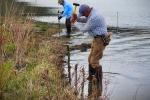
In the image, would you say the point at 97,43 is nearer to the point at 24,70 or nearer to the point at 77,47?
the point at 24,70

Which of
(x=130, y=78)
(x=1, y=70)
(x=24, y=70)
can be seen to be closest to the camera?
(x=1, y=70)

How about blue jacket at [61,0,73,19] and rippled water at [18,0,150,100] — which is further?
blue jacket at [61,0,73,19]

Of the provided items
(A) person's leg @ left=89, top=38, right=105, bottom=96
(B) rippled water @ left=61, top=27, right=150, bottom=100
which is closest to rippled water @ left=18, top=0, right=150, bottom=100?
(B) rippled water @ left=61, top=27, right=150, bottom=100

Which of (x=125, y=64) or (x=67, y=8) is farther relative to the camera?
(x=67, y=8)

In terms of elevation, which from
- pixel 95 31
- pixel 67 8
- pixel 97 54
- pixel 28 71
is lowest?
pixel 28 71

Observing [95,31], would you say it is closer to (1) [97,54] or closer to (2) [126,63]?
(1) [97,54]

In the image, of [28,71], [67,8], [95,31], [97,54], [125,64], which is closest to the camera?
[28,71]

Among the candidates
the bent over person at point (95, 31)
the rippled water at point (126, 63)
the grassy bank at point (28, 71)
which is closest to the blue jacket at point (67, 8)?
the rippled water at point (126, 63)

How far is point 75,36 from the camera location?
23.5 meters

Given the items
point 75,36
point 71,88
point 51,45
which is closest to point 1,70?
point 71,88

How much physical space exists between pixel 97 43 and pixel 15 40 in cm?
263

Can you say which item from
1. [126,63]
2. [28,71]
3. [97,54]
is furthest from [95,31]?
[126,63]

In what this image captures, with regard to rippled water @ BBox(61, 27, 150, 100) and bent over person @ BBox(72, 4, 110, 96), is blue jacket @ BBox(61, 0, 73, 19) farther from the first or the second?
bent over person @ BBox(72, 4, 110, 96)

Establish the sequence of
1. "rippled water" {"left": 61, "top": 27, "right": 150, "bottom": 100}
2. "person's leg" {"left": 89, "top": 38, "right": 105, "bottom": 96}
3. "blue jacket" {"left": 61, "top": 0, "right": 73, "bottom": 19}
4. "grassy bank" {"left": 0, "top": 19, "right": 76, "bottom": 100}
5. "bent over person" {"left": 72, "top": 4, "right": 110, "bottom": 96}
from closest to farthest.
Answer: "grassy bank" {"left": 0, "top": 19, "right": 76, "bottom": 100} → "bent over person" {"left": 72, "top": 4, "right": 110, "bottom": 96} → "person's leg" {"left": 89, "top": 38, "right": 105, "bottom": 96} → "rippled water" {"left": 61, "top": 27, "right": 150, "bottom": 100} → "blue jacket" {"left": 61, "top": 0, "right": 73, "bottom": 19}
